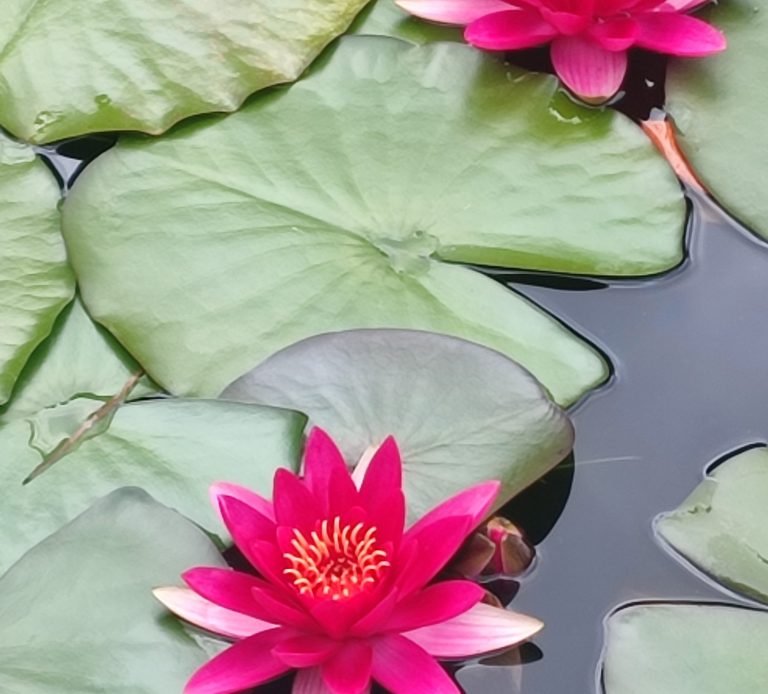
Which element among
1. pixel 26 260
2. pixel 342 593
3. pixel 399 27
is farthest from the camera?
pixel 399 27

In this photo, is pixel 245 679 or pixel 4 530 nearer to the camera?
pixel 245 679

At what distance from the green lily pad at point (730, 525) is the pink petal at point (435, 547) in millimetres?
276

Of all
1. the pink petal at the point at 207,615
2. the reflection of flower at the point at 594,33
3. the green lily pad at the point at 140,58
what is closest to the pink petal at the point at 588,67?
the reflection of flower at the point at 594,33

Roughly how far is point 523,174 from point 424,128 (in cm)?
16

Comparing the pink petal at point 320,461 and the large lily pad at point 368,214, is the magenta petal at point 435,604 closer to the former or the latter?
the pink petal at point 320,461

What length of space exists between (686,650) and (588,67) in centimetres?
83

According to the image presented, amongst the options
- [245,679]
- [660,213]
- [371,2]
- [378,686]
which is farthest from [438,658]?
[371,2]

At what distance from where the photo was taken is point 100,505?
113cm

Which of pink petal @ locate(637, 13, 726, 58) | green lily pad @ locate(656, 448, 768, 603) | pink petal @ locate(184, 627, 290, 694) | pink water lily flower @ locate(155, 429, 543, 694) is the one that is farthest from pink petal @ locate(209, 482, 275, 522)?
pink petal @ locate(637, 13, 726, 58)

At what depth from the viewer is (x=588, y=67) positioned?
1475 millimetres

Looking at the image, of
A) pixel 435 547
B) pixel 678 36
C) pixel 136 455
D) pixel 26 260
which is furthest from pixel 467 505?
pixel 678 36

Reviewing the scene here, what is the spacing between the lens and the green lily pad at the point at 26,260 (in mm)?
1278

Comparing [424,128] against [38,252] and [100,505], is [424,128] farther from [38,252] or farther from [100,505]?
[100,505]

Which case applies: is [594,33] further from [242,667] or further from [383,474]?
[242,667]
